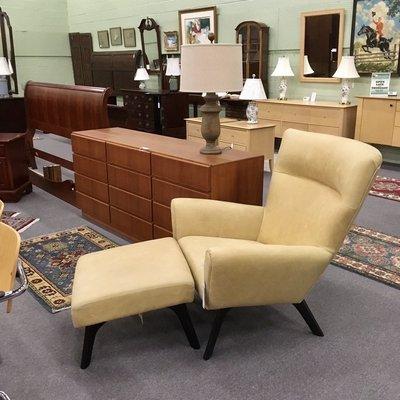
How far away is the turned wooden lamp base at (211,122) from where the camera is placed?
2949mm

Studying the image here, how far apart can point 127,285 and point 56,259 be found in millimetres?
1444

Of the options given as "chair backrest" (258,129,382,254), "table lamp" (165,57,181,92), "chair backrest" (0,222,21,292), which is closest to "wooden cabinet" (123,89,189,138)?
"table lamp" (165,57,181,92)

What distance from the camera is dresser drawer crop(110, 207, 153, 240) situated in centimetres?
341

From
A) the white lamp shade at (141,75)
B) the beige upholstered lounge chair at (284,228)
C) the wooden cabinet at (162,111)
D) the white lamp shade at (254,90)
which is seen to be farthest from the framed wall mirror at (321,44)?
the beige upholstered lounge chair at (284,228)

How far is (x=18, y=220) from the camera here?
165 inches

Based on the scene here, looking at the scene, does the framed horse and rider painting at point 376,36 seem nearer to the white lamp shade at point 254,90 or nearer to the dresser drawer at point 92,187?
the white lamp shade at point 254,90

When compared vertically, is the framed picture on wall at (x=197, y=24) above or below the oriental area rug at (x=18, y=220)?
Result: above

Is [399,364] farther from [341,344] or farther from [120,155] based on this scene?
[120,155]

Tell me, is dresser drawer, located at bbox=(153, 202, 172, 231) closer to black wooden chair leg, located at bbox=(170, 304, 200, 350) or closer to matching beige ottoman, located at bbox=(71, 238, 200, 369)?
matching beige ottoman, located at bbox=(71, 238, 200, 369)

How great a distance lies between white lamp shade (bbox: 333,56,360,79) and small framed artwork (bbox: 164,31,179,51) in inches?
141

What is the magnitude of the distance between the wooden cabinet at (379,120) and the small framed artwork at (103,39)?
20.0 ft

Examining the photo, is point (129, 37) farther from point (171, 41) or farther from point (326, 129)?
point (326, 129)

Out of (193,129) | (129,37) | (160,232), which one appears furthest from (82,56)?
(160,232)

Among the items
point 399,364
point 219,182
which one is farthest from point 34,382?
point 399,364
